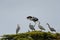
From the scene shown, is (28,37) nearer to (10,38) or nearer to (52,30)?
(10,38)

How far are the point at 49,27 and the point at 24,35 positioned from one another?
9.68 ft

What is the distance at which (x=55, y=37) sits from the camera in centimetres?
2081

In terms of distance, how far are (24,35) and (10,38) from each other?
0.84 metres

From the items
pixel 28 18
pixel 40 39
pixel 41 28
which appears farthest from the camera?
pixel 28 18

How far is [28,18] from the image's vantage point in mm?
23906

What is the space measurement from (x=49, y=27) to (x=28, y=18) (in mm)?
1661

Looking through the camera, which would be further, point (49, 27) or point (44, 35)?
point (49, 27)

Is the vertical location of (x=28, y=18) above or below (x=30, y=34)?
above

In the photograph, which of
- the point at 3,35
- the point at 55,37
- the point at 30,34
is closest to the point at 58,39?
the point at 55,37

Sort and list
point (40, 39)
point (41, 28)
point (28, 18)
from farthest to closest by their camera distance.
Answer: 1. point (28, 18)
2. point (41, 28)
3. point (40, 39)

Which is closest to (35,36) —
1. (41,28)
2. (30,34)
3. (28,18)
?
(30,34)

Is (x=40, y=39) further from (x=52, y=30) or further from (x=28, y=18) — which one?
(x=28, y=18)

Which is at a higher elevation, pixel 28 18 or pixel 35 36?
pixel 28 18

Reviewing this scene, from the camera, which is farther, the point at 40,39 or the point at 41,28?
the point at 41,28
